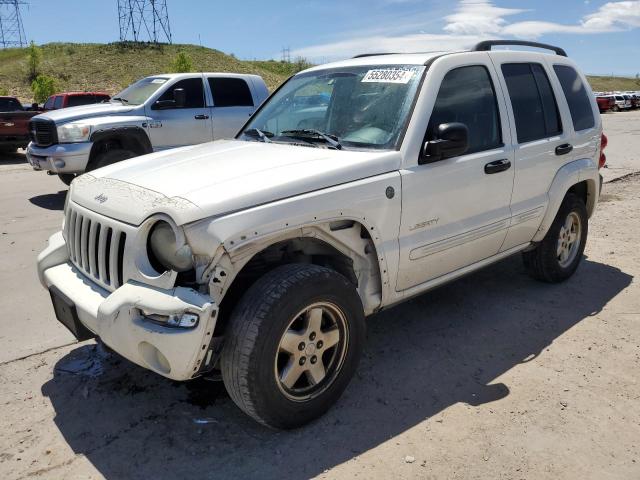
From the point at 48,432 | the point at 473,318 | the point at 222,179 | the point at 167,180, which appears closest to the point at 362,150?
the point at 222,179

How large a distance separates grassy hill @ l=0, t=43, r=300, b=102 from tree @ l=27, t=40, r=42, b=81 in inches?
18.9

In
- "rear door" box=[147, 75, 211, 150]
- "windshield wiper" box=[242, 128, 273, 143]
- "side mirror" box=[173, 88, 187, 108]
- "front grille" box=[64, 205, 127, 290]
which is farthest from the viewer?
"rear door" box=[147, 75, 211, 150]

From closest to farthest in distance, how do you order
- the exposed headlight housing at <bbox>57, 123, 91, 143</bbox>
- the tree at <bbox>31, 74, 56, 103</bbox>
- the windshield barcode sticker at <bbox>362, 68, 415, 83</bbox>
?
1. the windshield barcode sticker at <bbox>362, 68, 415, 83</bbox>
2. the exposed headlight housing at <bbox>57, 123, 91, 143</bbox>
3. the tree at <bbox>31, 74, 56, 103</bbox>

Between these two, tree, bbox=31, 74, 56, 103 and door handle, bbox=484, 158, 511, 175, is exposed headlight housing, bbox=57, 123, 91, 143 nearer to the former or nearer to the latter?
door handle, bbox=484, 158, 511, 175

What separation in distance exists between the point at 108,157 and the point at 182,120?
1386mm

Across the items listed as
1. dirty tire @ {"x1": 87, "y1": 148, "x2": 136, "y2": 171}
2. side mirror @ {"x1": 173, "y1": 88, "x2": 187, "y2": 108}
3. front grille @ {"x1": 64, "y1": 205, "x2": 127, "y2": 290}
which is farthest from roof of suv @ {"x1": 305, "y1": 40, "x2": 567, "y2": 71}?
dirty tire @ {"x1": 87, "y1": 148, "x2": 136, "y2": 171}

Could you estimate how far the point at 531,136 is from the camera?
4.23m

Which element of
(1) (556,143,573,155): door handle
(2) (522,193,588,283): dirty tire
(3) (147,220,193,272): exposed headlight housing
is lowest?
(2) (522,193,588,283): dirty tire

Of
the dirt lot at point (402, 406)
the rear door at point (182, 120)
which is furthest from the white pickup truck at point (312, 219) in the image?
the rear door at point (182, 120)

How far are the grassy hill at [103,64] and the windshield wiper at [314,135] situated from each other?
4255 centimetres

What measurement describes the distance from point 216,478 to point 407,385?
130 cm

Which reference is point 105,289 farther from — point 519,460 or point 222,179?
point 519,460

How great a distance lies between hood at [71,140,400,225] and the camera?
8.76 feet

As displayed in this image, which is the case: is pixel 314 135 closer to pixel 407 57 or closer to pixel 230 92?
pixel 407 57
